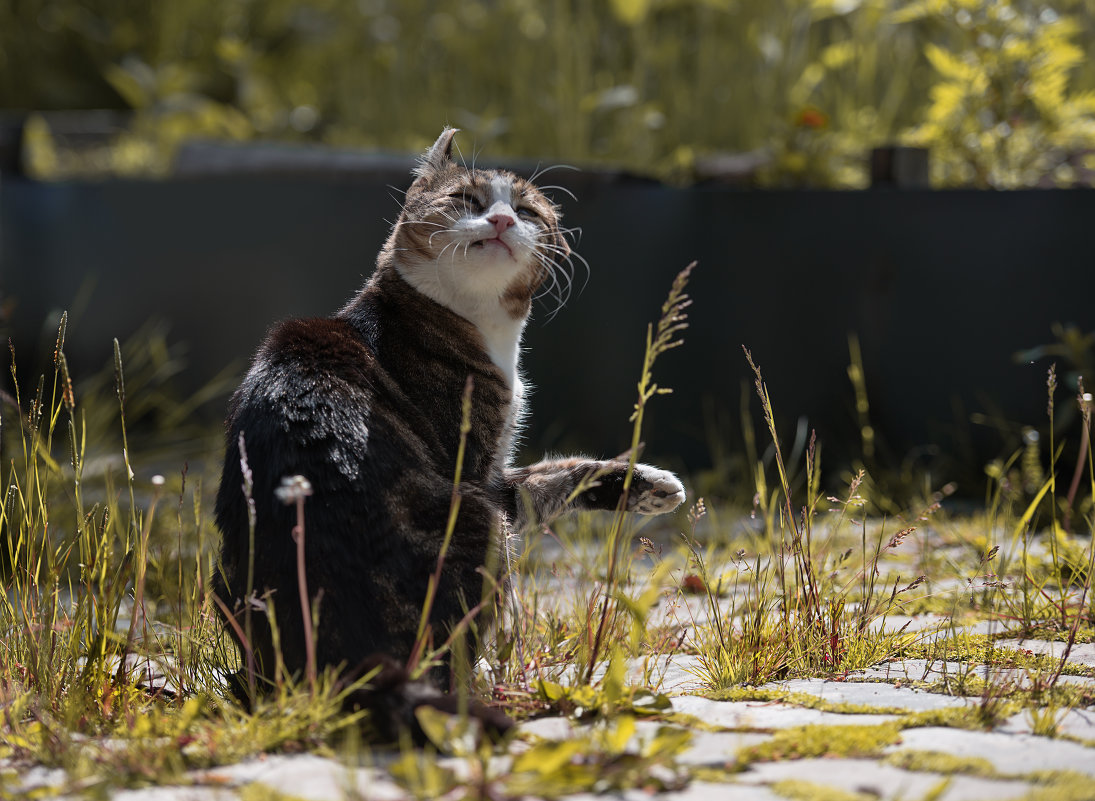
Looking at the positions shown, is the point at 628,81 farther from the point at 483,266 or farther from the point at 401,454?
the point at 401,454

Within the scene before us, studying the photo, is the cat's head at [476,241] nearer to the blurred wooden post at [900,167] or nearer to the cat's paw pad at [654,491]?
the cat's paw pad at [654,491]

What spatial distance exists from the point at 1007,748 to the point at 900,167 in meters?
3.24

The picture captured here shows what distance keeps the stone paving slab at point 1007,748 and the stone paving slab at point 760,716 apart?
0.11 metres

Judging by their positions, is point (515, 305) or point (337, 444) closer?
point (337, 444)

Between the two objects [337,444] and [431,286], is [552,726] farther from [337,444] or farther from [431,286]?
[431,286]

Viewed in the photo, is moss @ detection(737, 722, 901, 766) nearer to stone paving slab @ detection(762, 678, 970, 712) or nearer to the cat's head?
stone paving slab @ detection(762, 678, 970, 712)

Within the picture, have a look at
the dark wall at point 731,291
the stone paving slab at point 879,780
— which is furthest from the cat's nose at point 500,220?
the stone paving slab at point 879,780

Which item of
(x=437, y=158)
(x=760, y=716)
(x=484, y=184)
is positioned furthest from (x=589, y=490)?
(x=437, y=158)

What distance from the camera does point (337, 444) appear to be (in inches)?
81.5

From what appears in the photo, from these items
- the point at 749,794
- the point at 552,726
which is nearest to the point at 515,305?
the point at 552,726

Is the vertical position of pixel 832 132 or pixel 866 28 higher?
pixel 866 28

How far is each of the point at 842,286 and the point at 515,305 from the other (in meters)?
2.06

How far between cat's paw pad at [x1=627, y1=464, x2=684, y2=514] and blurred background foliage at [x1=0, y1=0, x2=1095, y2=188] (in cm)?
278

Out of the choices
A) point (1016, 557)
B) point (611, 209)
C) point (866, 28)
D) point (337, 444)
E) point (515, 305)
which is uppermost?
point (866, 28)
